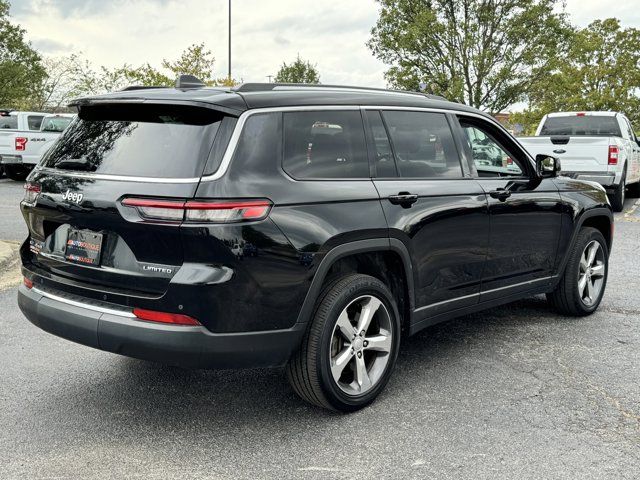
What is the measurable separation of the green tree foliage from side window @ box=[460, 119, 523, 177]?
111ft

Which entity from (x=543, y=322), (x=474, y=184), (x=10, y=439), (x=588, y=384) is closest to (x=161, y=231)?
(x=10, y=439)

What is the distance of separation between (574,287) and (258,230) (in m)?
3.39

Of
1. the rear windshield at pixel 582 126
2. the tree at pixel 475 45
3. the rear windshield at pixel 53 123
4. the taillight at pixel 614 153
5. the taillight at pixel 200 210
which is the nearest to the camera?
the taillight at pixel 200 210

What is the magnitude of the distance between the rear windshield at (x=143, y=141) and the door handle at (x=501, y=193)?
2160 millimetres

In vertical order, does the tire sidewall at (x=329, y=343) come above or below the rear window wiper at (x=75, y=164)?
below

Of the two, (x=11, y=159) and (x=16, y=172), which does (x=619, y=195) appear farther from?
(x=16, y=172)

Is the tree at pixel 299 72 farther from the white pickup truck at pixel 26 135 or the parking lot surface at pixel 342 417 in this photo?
the parking lot surface at pixel 342 417

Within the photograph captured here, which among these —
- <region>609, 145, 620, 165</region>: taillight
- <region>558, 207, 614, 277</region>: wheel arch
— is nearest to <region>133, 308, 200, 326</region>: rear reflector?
<region>558, 207, 614, 277</region>: wheel arch

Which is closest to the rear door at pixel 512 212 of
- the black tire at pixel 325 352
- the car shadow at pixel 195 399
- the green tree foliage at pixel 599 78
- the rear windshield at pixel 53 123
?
the car shadow at pixel 195 399

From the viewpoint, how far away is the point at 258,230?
10.6 ft

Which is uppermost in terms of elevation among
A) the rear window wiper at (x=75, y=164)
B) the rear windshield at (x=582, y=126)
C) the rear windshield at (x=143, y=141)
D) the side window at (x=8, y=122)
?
the rear windshield at (x=582, y=126)

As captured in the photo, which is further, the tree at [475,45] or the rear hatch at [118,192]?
the tree at [475,45]

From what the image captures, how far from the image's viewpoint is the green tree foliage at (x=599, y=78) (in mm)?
37531

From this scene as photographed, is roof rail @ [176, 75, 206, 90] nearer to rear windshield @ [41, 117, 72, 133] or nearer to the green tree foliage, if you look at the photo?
rear windshield @ [41, 117, 72, 133]
